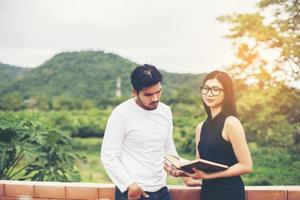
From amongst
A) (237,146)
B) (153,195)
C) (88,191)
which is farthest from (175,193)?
(237,146)

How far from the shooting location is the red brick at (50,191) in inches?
104

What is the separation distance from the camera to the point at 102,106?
693 inches

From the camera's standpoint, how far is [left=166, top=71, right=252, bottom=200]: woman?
198 cm

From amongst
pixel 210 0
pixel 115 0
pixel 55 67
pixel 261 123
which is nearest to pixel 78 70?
pixel 55 67

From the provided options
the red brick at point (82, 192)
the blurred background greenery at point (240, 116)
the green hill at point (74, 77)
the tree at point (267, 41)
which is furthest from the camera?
the green hill at point (74, 77)

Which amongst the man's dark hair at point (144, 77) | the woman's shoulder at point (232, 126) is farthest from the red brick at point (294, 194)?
the man's dark hair at point (144, 77)

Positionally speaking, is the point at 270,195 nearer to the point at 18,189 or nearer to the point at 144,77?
the point at 144,77

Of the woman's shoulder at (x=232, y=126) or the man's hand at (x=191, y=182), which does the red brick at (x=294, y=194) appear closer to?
the man's hand at (x=191, y=182)

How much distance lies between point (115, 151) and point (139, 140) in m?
0.12

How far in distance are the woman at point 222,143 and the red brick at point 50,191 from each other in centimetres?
83

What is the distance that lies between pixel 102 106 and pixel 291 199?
1536 cm

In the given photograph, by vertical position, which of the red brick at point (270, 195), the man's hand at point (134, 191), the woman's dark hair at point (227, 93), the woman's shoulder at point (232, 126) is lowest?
the red brick at point (270, 195)

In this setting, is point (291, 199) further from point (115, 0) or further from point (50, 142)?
point (115, 0)

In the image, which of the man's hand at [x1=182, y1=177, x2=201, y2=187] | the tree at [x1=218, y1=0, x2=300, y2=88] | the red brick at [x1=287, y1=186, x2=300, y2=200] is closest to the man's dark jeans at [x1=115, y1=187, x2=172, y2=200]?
the man's hand at [x1=182, y1=177, x2=201, y2=187]
